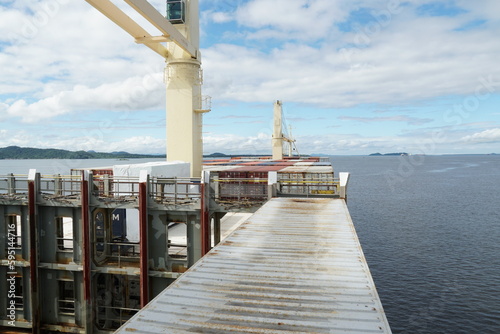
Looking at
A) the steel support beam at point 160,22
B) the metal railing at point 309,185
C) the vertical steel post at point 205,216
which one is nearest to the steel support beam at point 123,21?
the steel support beam at point 160,22

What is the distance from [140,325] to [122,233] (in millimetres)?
19712

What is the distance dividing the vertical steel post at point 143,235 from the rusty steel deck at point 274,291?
30.5ft

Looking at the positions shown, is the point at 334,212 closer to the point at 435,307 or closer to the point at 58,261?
the point at 58,261

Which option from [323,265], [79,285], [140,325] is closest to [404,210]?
[79,285]

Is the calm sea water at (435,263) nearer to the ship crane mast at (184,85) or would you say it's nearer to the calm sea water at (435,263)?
the calm sea water at (435,263)

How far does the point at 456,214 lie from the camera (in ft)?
196

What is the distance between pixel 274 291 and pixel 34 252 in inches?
747

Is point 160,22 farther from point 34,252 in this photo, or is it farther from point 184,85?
point 34,252

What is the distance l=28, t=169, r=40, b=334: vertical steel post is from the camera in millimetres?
20891

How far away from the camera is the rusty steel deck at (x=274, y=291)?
602cm

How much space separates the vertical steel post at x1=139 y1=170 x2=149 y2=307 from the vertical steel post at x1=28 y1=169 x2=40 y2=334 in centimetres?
670

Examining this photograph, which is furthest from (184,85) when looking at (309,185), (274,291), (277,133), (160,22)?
(277,133)

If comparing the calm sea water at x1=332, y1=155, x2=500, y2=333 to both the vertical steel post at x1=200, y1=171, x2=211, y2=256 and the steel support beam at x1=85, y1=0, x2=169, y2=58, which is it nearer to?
the vertical steel post at x1=200, y1=171, x2=211, y2=256

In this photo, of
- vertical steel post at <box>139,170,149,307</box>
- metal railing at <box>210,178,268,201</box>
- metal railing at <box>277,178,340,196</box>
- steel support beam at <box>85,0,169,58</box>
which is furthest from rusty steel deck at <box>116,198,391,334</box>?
steel support beam at <box>85,0,169,58</box>
